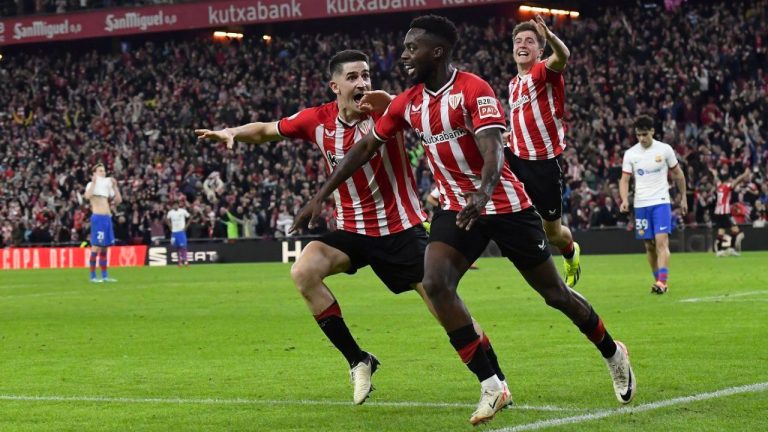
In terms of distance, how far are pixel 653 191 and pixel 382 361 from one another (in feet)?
25.9

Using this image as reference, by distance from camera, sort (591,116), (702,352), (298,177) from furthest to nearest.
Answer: (298,177)
(591,116)
(702,352)

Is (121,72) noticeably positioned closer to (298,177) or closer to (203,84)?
A: (203,84)

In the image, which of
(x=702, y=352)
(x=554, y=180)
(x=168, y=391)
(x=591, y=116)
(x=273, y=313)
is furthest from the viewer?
(x=591, y=116)

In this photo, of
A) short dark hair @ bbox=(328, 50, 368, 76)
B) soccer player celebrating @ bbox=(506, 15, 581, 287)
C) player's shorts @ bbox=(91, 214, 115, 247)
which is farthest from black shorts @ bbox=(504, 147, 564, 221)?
player's shorts @ bbox=(91, 214, 115, 247)

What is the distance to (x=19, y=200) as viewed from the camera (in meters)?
44.3

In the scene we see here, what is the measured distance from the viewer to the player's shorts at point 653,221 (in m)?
16.8

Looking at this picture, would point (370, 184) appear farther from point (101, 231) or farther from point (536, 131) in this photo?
point (101, 231)

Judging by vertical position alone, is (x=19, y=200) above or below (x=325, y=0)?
below

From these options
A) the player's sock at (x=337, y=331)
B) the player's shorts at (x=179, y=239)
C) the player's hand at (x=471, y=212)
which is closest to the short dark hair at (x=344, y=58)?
the player's sock at (x=337, y=331)

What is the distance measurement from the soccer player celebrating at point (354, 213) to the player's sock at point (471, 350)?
122 centimetres

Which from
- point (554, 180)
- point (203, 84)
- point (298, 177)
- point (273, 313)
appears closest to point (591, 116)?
point (298, 177)

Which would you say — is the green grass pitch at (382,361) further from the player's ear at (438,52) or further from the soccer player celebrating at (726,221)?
the soccer player celebrating at (726,221)

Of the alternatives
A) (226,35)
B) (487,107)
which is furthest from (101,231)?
(226,35)

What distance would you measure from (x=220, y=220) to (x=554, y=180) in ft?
89.0
